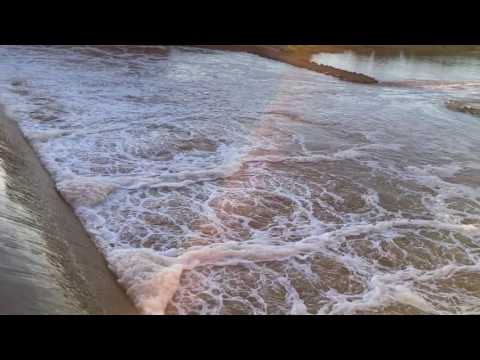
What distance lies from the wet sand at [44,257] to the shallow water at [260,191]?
25cm

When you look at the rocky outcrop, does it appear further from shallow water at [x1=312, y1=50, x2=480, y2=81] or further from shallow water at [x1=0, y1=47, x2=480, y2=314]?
shallow water at [x1=312, y1=50, x2=480, y2=81]

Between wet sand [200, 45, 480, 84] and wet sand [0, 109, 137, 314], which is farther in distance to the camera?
wet sand [200, 45, 480, 84]

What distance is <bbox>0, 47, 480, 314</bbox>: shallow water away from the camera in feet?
14.0

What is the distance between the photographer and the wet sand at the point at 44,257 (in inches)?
111

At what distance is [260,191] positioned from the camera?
6320 millimetres

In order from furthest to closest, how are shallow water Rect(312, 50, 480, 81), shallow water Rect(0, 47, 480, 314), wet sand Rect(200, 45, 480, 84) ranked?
shallow water Rect(312, 50, 480, 81), wet sand Rect(200, 45, 480, 84), shallow water Rect(0, 47, 480, 314)

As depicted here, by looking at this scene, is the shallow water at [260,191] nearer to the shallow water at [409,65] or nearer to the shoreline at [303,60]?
the shoreline at [303,60]

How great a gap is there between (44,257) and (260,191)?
352cm

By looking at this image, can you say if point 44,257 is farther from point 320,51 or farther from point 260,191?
point 320,51

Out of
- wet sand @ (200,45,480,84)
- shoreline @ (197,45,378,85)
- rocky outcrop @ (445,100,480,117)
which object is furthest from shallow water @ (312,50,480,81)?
rocky outcrop @ (445,100,480,117)

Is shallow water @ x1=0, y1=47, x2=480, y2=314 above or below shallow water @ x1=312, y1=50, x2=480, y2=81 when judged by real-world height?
below

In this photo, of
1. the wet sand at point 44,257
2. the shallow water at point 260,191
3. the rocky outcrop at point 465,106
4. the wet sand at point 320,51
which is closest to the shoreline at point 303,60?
the wet sand at point 320,51

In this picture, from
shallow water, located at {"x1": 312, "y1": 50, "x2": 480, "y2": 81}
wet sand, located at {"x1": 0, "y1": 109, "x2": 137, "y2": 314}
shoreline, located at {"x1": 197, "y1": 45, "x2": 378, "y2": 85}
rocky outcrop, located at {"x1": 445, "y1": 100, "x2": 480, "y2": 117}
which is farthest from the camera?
shallow water, located at {"x1": 312, "y1": 50, "x2": 480, "y2": 81}

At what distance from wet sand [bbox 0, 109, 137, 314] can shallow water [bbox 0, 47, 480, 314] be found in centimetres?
25
